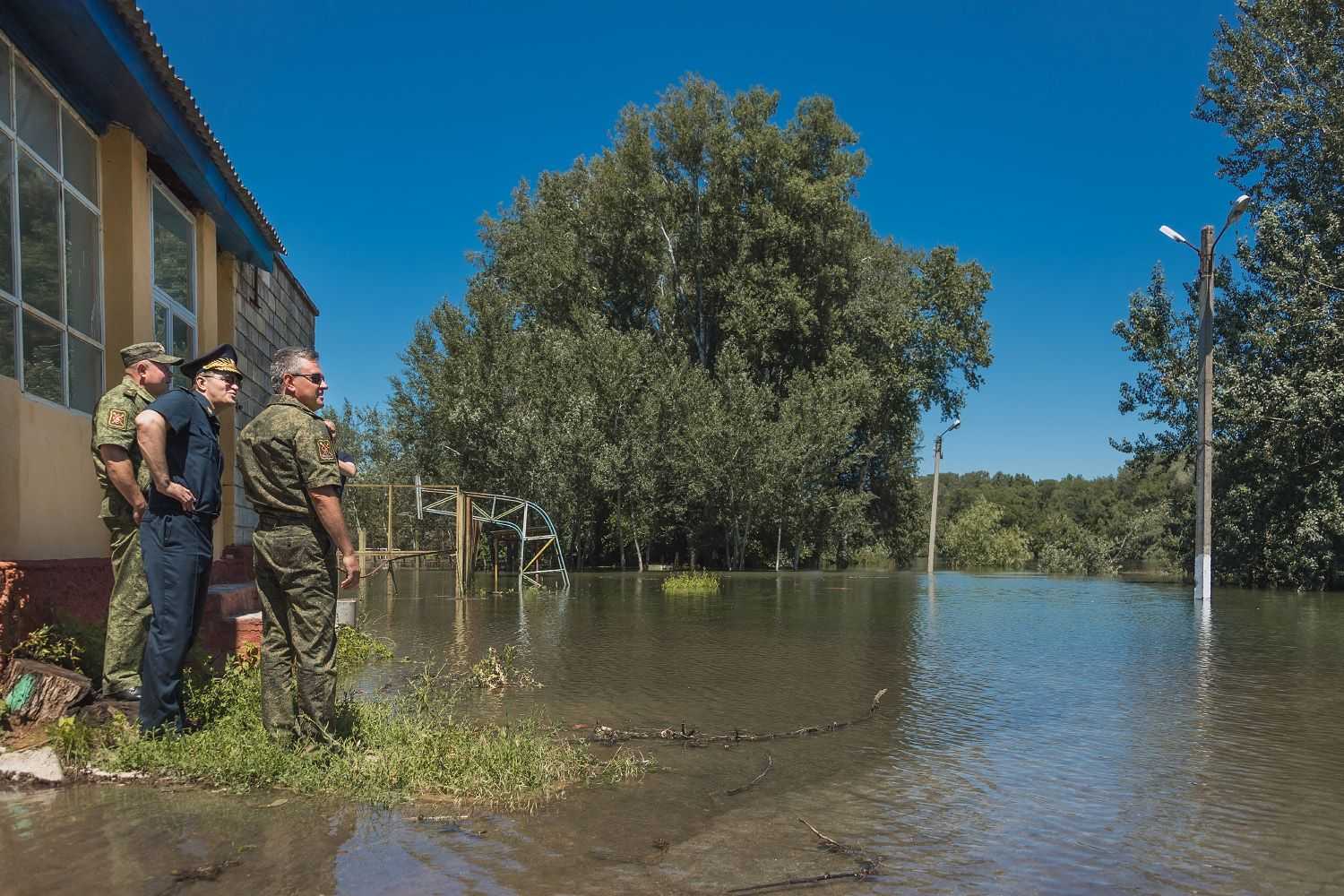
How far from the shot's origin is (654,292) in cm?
3797

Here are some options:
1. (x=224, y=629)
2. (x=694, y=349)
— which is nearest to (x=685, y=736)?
(x=224, y=629)

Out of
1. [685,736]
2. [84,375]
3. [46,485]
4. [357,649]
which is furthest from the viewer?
[357,649]

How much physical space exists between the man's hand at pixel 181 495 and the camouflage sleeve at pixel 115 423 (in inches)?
17.4

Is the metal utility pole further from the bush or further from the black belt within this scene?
the bush

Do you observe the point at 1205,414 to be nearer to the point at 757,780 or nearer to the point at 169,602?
the point at 757,780

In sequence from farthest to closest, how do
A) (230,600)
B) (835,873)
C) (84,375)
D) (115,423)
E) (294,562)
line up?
(84,375), (230,600), (115,423), (294,562), (835,873)

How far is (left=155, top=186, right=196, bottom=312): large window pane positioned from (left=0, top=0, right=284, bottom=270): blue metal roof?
33 centimetres

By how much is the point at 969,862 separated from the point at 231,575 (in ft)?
26.5

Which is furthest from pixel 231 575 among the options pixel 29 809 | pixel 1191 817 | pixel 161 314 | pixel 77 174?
pixel 1191 817

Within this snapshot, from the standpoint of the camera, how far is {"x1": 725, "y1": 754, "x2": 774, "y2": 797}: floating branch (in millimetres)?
5086

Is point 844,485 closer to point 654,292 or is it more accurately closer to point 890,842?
point 654,292

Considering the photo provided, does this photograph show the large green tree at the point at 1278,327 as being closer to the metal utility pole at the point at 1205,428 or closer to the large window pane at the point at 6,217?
the metal utility pole at the point at 1205,428

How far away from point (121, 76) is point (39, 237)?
4.80ft

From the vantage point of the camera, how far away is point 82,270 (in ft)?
25.3
